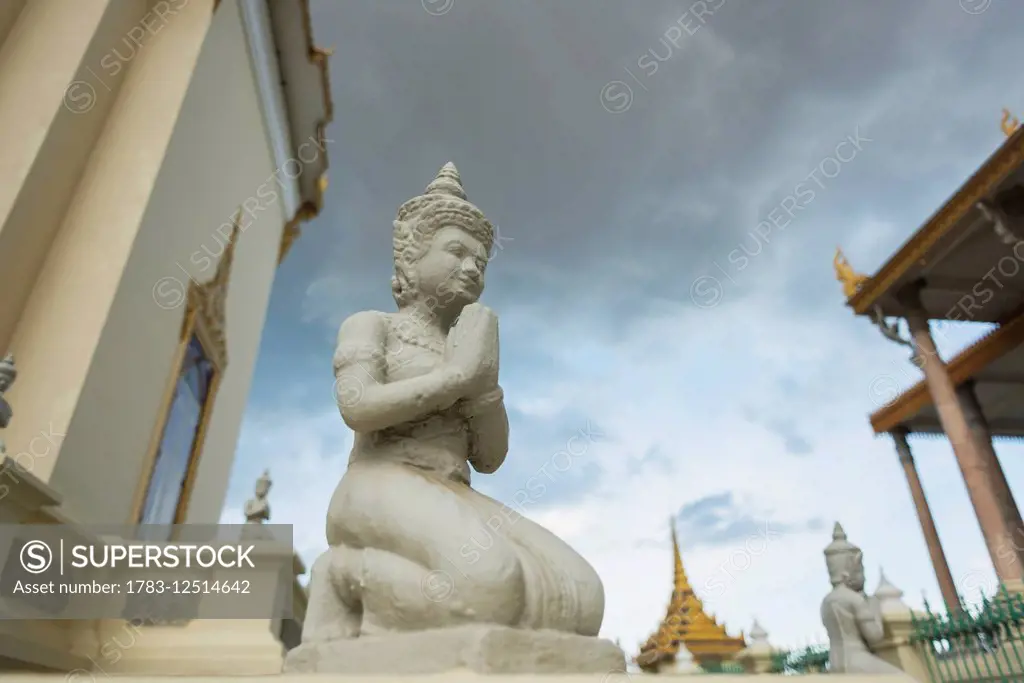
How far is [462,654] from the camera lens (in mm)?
1407

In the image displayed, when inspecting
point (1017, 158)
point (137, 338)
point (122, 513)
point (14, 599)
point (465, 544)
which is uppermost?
point (1017, 158)

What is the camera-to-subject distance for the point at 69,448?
3951mm

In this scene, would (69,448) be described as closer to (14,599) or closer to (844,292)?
(14,599)

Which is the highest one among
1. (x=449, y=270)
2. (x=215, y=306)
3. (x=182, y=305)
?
(x=215, y=306)

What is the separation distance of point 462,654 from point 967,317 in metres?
11.2

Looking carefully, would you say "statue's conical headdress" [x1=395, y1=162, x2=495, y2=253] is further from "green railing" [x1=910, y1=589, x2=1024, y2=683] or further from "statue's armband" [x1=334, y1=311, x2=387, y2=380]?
"green railing" [x1=910, y1=589, x2=1024, y2=683]

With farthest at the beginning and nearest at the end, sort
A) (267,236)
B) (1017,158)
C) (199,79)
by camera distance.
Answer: (267,236), (1017,158), (199,79)

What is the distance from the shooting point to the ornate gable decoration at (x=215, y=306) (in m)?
6.03

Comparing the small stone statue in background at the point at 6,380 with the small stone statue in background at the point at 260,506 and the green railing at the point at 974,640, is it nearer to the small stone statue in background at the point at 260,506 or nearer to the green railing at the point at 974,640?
the small stone statue in background at the point at 260,506

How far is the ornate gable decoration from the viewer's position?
6.03m

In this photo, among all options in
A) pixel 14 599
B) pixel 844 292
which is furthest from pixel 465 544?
pixel 844 292

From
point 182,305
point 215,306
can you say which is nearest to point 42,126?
point 182,305

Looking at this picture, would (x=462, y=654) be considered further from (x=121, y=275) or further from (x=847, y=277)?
(x=847, y=277)

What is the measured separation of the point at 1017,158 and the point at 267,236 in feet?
30.5
